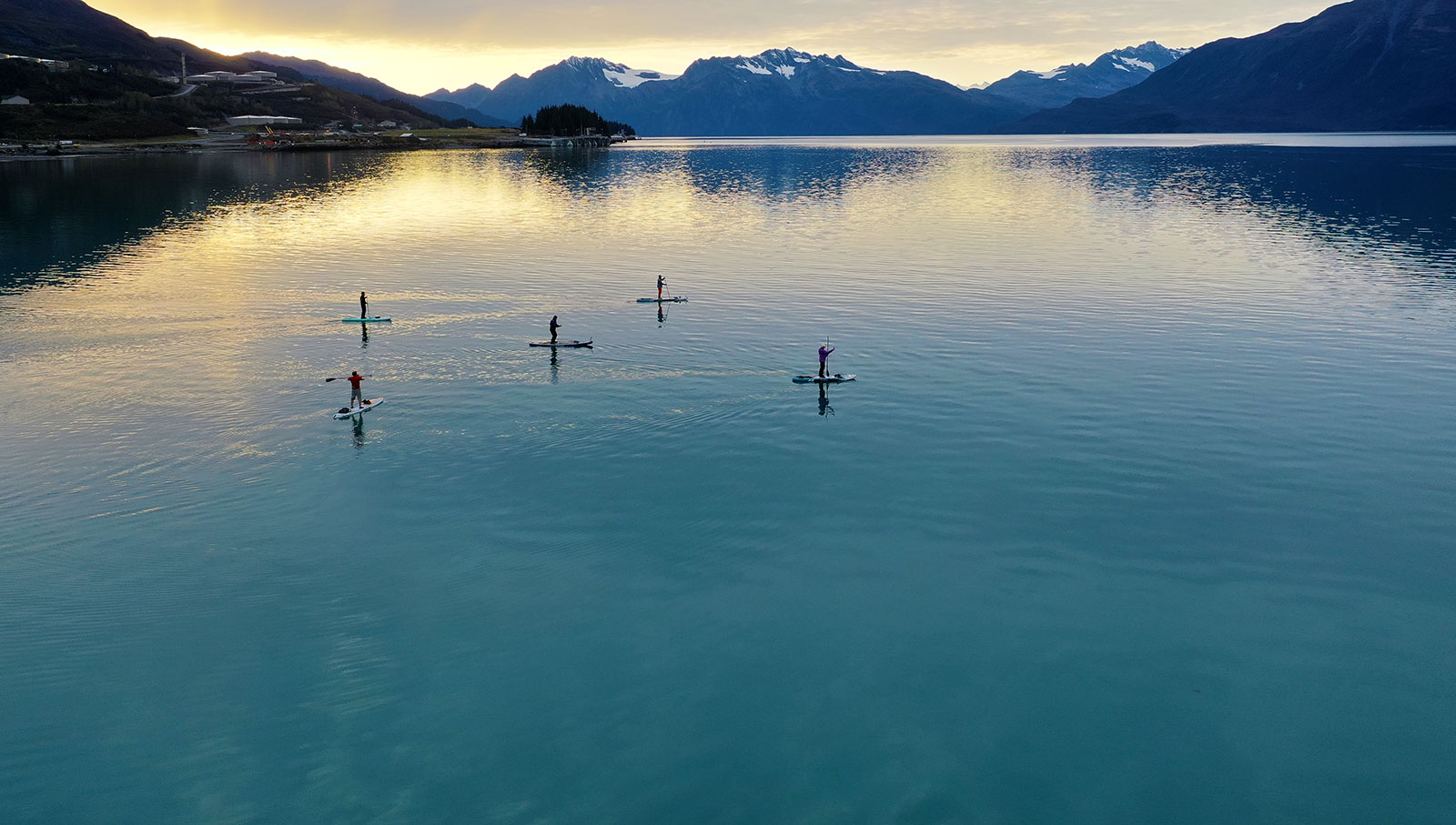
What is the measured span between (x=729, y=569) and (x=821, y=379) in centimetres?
2477

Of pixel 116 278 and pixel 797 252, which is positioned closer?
pixel 116 278

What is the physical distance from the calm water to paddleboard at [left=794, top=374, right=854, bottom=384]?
1.63 meters

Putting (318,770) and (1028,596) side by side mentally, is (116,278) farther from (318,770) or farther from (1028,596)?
(1028,596)

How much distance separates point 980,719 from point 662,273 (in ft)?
272

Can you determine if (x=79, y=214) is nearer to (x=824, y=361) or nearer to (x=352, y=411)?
(x=352, y=411)

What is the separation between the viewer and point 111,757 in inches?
971

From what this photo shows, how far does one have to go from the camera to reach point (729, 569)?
35094 millimetres

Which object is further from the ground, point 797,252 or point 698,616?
point 797,252

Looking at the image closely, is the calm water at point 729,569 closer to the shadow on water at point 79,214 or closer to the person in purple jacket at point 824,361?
the person in purple jacket at point 824,361

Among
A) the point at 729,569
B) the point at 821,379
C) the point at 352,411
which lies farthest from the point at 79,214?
the point at 729,569

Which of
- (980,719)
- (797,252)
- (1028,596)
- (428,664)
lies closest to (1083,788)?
(980,719)

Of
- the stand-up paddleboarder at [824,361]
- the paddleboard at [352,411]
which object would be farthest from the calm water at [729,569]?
the stand-up paddleboarder at [824,361]

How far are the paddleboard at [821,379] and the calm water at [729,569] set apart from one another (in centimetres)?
163

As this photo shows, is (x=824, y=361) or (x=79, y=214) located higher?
(x=79, y=214)
